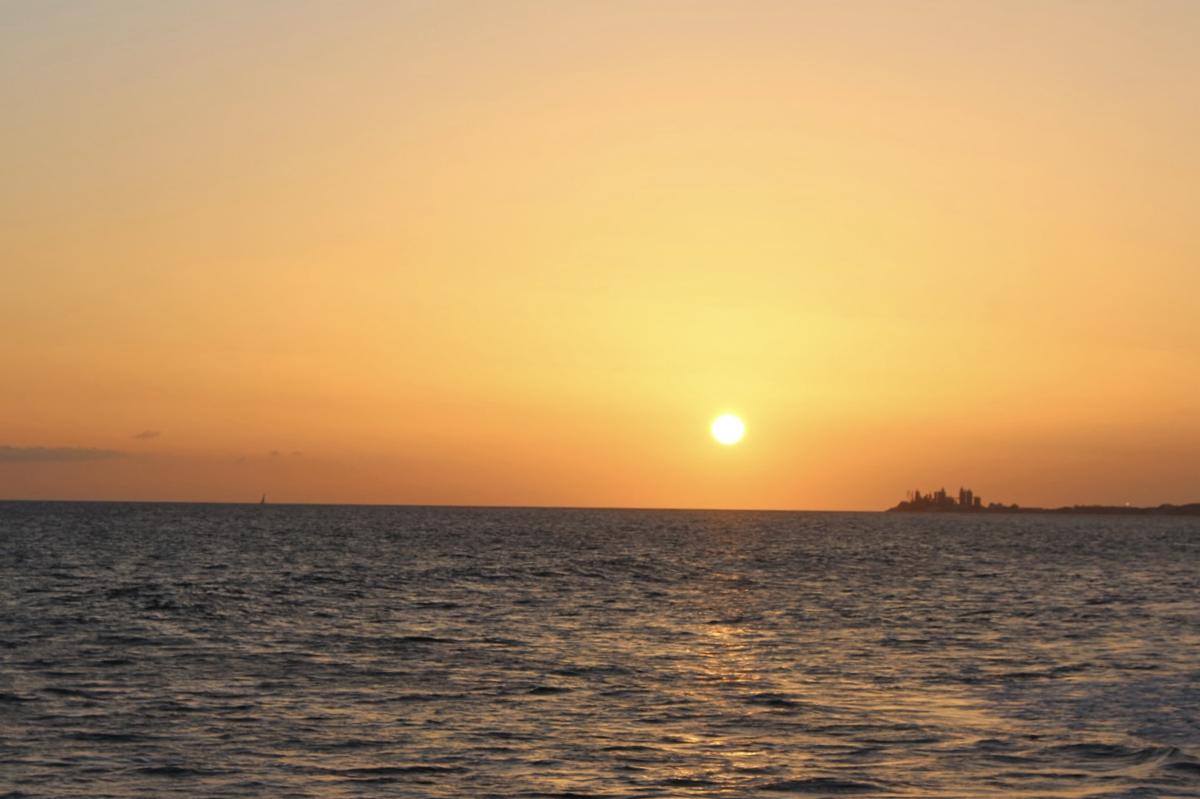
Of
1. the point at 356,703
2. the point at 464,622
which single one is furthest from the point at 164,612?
the point at 356,703

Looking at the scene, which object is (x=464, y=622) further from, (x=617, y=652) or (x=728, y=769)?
(x=728, y=769)

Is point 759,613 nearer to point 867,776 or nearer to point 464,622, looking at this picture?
point 464,622

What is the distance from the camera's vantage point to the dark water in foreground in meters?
25.0

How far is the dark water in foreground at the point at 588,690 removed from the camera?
2497 centimetres

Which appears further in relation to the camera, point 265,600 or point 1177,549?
point 1177,549

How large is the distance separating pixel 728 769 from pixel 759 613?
1437 inches

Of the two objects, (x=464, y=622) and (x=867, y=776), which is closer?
(x=867, y=776)

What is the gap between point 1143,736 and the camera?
2912 cm

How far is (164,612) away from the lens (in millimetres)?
57750

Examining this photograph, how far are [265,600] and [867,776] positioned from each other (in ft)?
154

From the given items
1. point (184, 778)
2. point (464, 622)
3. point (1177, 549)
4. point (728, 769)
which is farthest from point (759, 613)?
point (1177, 549)

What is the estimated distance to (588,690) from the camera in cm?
3566

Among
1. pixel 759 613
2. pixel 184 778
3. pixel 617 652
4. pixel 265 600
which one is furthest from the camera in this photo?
pixel 265 600

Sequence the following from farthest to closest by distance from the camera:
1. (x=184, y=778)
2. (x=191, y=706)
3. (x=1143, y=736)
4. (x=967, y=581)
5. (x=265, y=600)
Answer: (x=967, y=581), (x=265, y=600), (x=191, y=706), (x=1143, y=736), (x=184, y=778)
